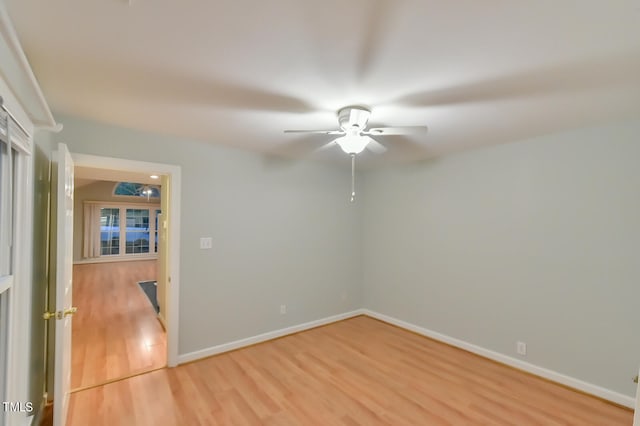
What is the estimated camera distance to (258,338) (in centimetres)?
346

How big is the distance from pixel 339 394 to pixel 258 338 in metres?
1.36

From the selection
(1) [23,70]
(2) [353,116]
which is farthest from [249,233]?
(1) [23,70]

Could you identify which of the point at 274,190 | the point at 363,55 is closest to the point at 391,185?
the point at 274,190

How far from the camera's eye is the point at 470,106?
208cm

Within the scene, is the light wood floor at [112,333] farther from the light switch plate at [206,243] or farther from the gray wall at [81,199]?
the gray wall at [81,199]

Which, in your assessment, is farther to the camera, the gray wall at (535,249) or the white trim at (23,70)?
the gray wall at (535,249)

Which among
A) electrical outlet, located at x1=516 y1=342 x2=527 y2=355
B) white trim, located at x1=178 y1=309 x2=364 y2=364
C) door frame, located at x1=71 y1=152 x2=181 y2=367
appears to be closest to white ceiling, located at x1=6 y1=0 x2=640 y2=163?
door frame, located at x1=71 y1=152 x2=181 y2=367

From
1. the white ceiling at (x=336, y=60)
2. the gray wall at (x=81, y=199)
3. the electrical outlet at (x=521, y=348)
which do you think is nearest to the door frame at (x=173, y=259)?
the white ceiling at (x=336, y=60)

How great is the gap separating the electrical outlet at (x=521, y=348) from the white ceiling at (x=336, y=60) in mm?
2091

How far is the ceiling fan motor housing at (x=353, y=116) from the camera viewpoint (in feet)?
6.82

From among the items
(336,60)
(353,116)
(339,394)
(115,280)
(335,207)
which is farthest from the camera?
(115,280)

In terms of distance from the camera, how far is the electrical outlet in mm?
2860

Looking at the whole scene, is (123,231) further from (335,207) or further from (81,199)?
(335,207)

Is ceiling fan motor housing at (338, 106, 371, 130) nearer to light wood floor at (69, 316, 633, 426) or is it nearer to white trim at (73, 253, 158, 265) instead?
light wood floor at (69, 316, 633, 426)
